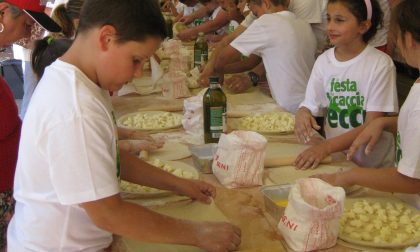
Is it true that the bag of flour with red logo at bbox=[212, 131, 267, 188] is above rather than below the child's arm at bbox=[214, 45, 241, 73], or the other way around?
below

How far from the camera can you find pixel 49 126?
3.36ft

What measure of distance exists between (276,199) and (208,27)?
12.2 feet

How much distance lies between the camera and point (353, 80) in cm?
215

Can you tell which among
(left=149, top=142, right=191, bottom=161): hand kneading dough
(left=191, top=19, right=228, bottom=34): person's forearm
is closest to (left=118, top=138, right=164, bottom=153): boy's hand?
(left=149, top=142, right=191, bottom=161): hand kneading dough

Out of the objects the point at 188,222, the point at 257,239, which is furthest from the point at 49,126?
the point at 257,239

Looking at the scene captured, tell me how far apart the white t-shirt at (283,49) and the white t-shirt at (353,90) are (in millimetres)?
465

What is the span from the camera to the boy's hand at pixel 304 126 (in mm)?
2014

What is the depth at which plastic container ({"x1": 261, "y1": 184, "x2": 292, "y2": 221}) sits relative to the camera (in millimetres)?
1351

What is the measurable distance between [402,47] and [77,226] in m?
1.22

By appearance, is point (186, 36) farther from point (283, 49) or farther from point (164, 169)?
point (164, 169)

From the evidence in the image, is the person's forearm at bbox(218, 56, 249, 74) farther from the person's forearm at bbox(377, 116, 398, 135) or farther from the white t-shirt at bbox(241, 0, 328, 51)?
the person's forearm at bbox(377, 116, 398, 135)

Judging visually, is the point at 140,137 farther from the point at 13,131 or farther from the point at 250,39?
the point at 250,39

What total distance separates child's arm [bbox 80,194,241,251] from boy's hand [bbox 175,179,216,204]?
28cm

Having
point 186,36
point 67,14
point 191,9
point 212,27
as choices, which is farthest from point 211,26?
point 67,14
